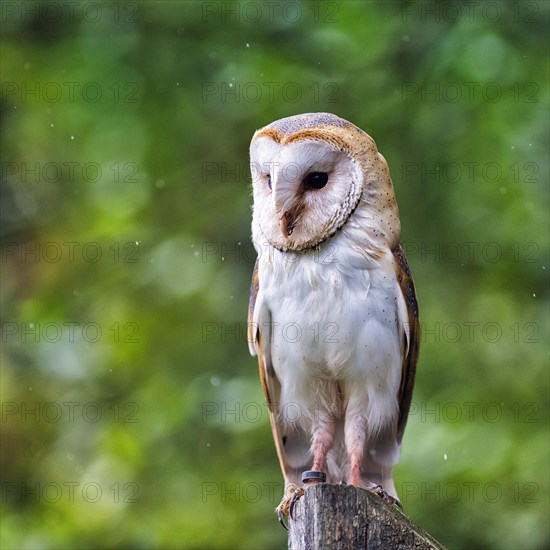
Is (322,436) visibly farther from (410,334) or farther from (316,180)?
(316,180)

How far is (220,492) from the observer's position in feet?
16.3

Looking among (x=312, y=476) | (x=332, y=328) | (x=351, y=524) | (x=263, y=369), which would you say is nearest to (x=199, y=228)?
(x=263, y=369)

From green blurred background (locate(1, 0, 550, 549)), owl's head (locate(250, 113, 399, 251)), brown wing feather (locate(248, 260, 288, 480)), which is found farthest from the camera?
green blurred background (locate(1, 0, 550, 549))

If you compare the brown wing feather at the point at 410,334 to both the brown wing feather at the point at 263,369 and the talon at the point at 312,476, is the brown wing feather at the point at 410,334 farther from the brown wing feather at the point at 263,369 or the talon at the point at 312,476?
the talon at the point at 312,476

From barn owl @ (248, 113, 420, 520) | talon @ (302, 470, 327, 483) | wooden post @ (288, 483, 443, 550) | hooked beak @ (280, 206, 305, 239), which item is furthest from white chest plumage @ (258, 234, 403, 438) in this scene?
wooden post @ (288, 483, 443, 550)

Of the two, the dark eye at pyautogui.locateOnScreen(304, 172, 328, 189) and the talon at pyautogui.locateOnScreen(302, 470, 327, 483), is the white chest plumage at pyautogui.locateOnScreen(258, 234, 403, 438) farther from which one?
the talon at pyautogui.locateOnScreen(302, 470, 327, 483)

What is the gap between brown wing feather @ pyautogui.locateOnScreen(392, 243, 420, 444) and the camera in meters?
3.28

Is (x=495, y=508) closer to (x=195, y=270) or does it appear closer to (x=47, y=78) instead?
(x=195, y=270)

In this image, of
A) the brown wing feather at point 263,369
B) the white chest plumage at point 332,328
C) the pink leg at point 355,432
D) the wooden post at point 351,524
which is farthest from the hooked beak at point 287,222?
the wooden post at point 351,524

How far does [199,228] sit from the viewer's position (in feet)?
17.9

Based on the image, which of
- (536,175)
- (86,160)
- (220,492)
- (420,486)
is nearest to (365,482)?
(420,486)

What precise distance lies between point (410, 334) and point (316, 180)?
66 centimetres

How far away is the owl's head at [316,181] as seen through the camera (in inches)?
119

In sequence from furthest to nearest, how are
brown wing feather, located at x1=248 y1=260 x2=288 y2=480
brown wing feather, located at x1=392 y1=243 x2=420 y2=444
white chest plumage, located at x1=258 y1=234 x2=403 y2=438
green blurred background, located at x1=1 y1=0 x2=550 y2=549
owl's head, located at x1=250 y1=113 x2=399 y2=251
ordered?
1. green blurred background, located at x1=1 y1=0 x2=550 y2=549
2. brown wing feather, located at x1=248 y1=260 x2=288 y2=480
3. brown wing feather, located at x1=392 y1=243 x2=420 y2=444
4. white chest plumage, located at x1=258 y1=234 x2=403 y2=438
5. owl's head, located at x1=250 y1=113 x2=399 y2=251
